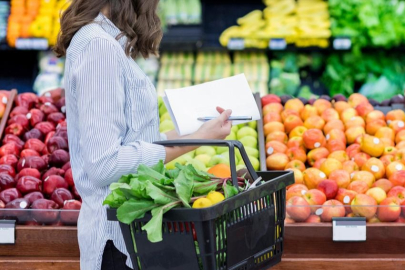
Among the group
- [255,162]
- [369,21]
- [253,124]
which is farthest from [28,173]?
[369,21]

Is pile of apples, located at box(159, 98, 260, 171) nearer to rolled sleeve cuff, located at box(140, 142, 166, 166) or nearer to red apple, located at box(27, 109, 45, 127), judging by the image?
red apple, located at box(27, 109, 45, 127)

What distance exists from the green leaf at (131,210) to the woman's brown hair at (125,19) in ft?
1.40

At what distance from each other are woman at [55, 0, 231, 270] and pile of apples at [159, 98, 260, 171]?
1163 mm

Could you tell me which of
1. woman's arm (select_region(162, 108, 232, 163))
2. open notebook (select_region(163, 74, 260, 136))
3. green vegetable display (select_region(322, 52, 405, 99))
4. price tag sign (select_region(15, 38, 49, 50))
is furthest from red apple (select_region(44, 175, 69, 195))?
green vegetable display (select_region(322, 52, 405, 99))

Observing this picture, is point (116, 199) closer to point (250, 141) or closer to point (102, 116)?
point (102, 116)

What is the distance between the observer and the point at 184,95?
1847 millimetres

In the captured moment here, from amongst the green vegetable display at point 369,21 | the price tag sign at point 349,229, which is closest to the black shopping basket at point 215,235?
the price tag sign at point 349,229

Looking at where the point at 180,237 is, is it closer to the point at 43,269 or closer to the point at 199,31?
the point at 43,269

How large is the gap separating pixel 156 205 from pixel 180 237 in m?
0.09

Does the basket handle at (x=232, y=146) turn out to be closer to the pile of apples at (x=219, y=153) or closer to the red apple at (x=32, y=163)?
the pile of apples at (x=219, y=153)

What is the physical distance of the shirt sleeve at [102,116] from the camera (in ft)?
4.77

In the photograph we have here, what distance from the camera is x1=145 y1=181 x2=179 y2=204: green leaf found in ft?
4.29

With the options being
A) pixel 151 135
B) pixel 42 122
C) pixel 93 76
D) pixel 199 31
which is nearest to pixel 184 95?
pixel 151 135

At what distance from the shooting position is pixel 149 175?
1.41 metres
